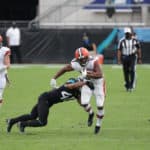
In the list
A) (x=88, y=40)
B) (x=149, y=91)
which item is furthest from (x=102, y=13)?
(x=149, y=91)

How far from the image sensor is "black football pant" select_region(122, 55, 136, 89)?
23156 millimetres

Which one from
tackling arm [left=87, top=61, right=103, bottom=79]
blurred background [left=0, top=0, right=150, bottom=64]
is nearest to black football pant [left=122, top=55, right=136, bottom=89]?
tackling arm [left=87, top=61, right=103, bottom=79]

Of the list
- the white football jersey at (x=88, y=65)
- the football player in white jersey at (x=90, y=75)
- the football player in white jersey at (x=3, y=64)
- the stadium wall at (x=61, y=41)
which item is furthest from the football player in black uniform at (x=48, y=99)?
the stadium wall at (x=61, y=41)

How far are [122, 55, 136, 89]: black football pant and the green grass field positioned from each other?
1.08ft

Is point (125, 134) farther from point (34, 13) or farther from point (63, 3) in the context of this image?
point (34, 13)

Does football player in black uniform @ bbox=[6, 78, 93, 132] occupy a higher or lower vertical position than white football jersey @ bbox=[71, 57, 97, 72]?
lower

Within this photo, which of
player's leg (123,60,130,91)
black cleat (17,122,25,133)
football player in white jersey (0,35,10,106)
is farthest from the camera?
player's leg (123,60,130,91)

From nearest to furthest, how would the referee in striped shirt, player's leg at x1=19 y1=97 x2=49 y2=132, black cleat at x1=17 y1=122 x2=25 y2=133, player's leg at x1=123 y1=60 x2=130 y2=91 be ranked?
player's leg at x1=19 y1=97 x2=49 y2=132 → black cleat at x1=17 y1=122 x2=25 y2=133 → the referee in striped shirt → player's leg at x1=123 y1=60 x2=130 y2=91

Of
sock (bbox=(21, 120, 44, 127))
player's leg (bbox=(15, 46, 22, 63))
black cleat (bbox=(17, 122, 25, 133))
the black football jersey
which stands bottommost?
player's leg (bbox=(15, 46, 22, 63))

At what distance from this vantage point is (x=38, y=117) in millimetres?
13789

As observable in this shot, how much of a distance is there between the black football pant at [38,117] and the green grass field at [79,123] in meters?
0.26

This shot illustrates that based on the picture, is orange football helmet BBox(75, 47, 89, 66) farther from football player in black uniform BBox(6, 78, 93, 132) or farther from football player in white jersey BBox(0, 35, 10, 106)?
football player in white jersey BBox(0, 35, 10, 106)

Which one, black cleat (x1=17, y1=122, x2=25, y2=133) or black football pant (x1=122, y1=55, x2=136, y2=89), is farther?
black football pant (x1=122, y1=55, x2=136, y2=89)

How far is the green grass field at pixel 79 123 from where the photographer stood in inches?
502
